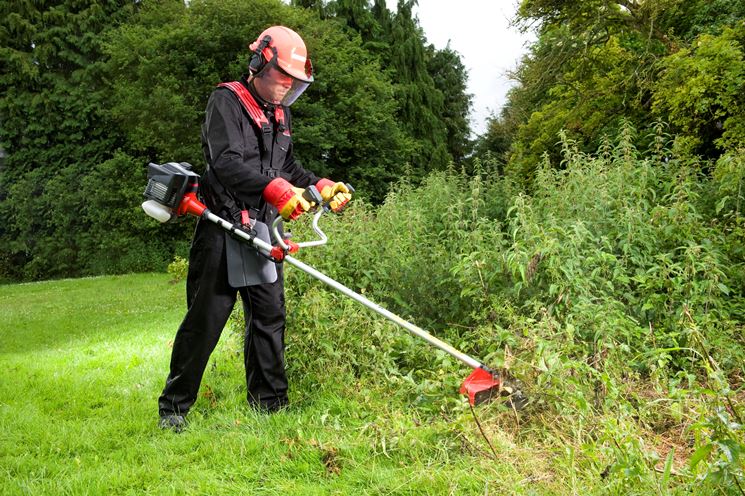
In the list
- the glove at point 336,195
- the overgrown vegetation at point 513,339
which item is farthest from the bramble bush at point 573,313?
the glove at point 336,195

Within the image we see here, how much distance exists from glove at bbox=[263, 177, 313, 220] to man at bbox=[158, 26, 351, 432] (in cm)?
2

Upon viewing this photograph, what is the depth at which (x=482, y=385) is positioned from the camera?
3.38 metres

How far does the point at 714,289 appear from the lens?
4.47 m

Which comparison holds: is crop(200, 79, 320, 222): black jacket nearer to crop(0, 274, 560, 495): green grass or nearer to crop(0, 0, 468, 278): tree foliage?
crop(0, 274, 560, 495): green grass

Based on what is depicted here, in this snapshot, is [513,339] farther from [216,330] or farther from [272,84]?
[272,84]

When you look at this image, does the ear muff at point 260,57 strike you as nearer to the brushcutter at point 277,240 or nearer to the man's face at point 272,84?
the man's face at point 272,84

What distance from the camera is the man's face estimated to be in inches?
142

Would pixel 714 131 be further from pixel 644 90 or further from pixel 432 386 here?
pixel 432 386

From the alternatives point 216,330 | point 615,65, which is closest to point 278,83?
point 216,330

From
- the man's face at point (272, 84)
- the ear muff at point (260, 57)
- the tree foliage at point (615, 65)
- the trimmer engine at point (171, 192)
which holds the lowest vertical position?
the trimmer engine at point (171, 192)

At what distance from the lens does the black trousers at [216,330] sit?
368 centimetres

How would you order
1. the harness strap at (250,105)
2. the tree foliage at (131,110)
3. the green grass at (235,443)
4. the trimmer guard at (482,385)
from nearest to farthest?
the green grass at (235,443)
the trimmer guard at (482,385)
the harness strap at (250,105)
the tree foliage at (131,110)

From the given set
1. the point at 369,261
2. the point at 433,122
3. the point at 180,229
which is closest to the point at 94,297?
the point at 180,229

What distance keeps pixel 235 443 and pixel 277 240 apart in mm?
1107
